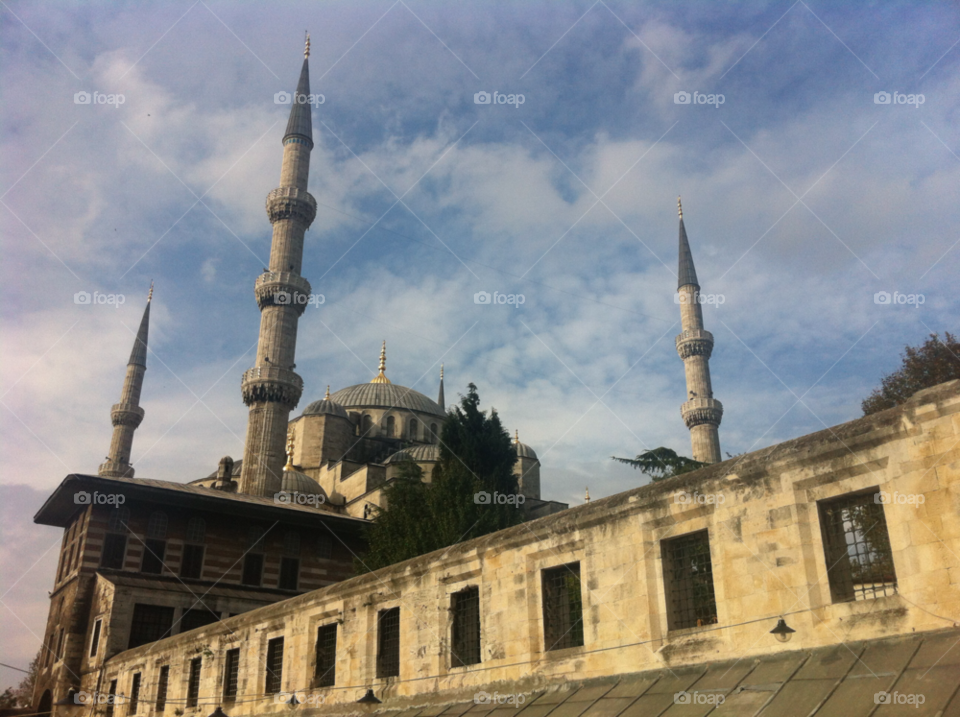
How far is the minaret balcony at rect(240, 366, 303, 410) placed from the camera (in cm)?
3841

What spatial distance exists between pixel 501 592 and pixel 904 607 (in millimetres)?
5741

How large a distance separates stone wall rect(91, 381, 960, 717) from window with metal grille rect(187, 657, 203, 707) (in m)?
5.13

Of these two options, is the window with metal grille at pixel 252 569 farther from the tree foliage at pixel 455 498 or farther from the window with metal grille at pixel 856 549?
the window with metal grille at pixel 856 549

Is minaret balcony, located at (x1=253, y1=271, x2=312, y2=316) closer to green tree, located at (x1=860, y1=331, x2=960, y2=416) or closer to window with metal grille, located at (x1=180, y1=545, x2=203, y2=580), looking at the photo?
window with metal grille, located at (x1=180, y1=545, x2=203, y2=580)

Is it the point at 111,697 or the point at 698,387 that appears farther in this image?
the point at 698,387

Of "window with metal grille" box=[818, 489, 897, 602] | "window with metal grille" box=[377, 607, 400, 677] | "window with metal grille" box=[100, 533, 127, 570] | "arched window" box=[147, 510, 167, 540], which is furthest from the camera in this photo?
"arched window" box=[147, 510, 167, 540]

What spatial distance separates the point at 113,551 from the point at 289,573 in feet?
18.8

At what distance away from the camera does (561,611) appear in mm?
11438

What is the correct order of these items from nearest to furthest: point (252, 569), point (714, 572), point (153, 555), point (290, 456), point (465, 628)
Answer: point (714, 572) → point (465, 628) → point (153, 555) → point (252, 569) → point (290, 456)

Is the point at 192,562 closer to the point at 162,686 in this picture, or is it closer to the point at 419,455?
the point at 162,686

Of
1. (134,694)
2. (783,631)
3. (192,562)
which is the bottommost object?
(783,631)

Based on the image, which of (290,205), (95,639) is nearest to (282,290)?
(290,205)

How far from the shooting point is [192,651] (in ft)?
62.3

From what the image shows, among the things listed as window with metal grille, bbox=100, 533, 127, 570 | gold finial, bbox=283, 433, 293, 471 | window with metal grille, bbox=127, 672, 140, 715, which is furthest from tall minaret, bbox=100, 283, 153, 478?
window with metal grille, bbox=127, 672, 140, 715
